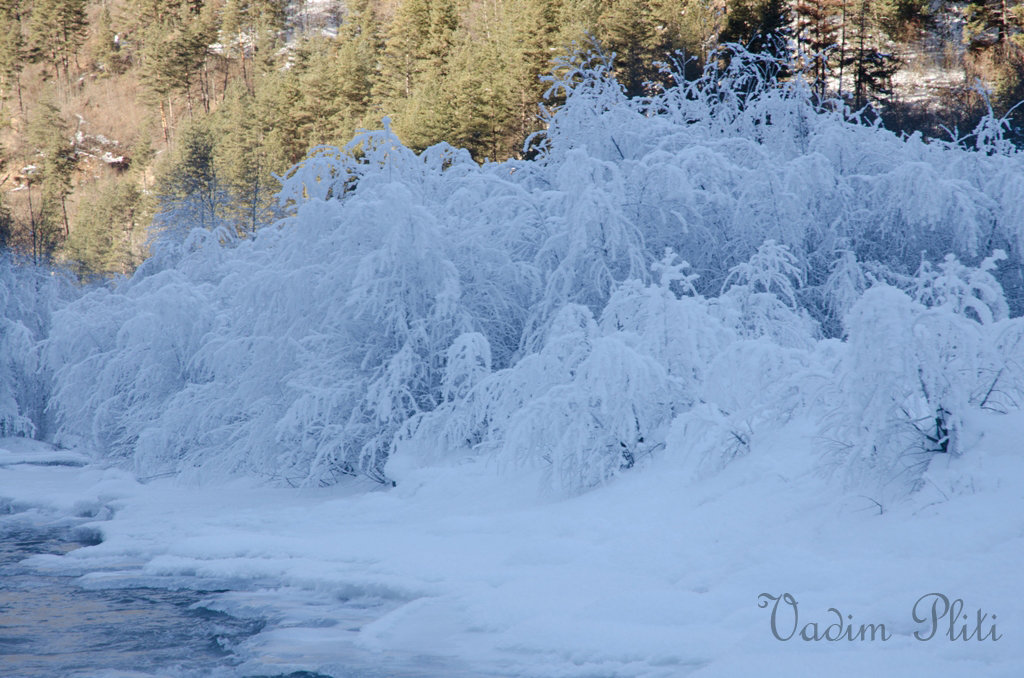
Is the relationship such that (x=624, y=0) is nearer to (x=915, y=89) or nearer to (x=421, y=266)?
(x=915, y=89)

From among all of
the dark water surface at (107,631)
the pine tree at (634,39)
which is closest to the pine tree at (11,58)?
the pine tree at (634,39)

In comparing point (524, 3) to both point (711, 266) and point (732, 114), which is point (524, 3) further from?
point (711, 266)

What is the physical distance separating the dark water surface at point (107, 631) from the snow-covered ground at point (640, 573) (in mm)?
239

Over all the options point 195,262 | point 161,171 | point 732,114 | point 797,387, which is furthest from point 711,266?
point 161,171

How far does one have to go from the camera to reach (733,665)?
14.6ft

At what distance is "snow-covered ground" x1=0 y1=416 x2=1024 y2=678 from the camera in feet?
15.0

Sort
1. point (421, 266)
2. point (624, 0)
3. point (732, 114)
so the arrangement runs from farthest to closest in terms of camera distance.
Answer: point (624, 0), point (732, 114), point (421, 266)

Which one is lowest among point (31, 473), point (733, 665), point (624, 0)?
point (31, 473)

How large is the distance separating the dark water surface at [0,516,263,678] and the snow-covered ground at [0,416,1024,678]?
0.78 ft

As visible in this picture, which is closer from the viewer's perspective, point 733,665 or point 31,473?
point 733,665

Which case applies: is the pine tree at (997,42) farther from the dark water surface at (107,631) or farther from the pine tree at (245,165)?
the dark water surface at (107,631)

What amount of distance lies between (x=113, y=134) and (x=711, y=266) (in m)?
59.7

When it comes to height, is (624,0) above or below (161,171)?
above

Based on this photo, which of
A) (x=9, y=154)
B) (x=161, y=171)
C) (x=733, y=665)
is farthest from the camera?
(x=9, y=154)
